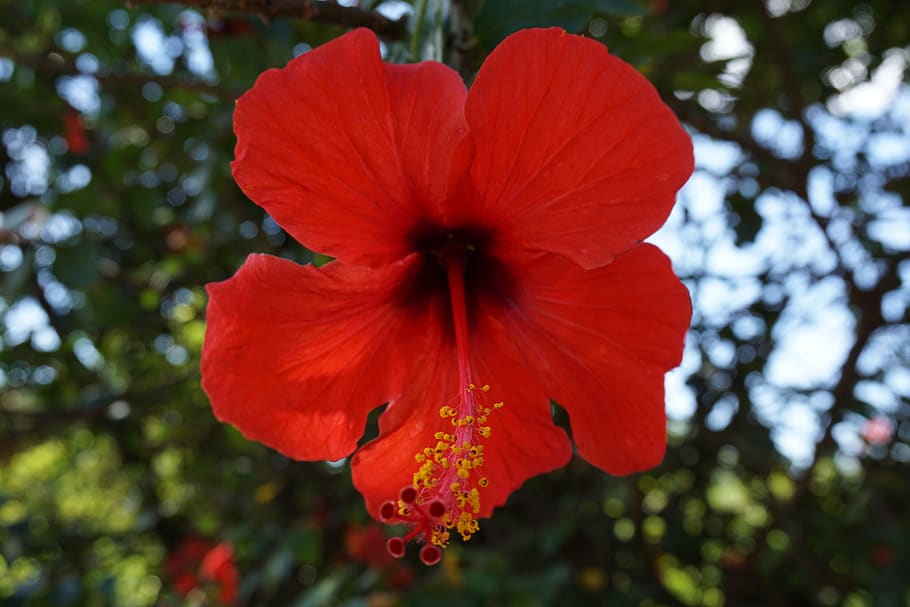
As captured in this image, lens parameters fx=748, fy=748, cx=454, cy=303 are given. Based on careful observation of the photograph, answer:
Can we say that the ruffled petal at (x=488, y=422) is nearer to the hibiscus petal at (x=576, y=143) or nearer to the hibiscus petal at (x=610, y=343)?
the hibiscus petal at (x=610, y=343)

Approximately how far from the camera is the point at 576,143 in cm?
85

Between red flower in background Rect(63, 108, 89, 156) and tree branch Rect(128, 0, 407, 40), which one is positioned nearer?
tree branch Rect(128, 0, 407, 40)

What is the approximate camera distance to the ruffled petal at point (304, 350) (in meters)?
0.95

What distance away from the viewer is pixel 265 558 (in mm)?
2799

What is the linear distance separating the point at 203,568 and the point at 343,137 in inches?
93.9

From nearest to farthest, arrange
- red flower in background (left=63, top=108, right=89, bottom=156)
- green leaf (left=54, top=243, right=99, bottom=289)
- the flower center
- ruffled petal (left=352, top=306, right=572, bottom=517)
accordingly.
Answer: the flower center < ruffled petal (left=352, top=306, right=572, bottom=517) < green leaf (left=54, top=243, right=99, bottom=289) < red flower in background (left=63, top=108, right=89, bottom=156)

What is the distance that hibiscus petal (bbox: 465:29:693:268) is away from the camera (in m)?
0.80

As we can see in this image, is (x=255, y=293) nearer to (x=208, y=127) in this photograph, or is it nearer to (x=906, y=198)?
(x=208, y=127)

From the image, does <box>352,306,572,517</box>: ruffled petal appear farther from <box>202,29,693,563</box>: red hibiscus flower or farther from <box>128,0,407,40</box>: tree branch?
<box>128,0,407,40</box>: tree branch

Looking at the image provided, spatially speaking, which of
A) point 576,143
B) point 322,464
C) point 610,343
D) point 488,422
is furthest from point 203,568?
point 576,143

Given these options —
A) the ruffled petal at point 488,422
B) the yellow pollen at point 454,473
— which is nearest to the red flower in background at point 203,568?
the ruffled petal at point 488,422

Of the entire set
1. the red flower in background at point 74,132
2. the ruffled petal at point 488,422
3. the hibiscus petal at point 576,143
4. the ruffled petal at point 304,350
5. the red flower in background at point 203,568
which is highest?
the hibiscus petal at point 576,143

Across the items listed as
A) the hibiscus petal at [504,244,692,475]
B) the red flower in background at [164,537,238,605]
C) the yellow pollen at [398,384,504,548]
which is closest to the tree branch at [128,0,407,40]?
the hibiscus petal at [504,244,692,475]

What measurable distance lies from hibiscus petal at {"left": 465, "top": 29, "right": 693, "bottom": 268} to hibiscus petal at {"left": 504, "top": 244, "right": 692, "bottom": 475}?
2.5 inches
